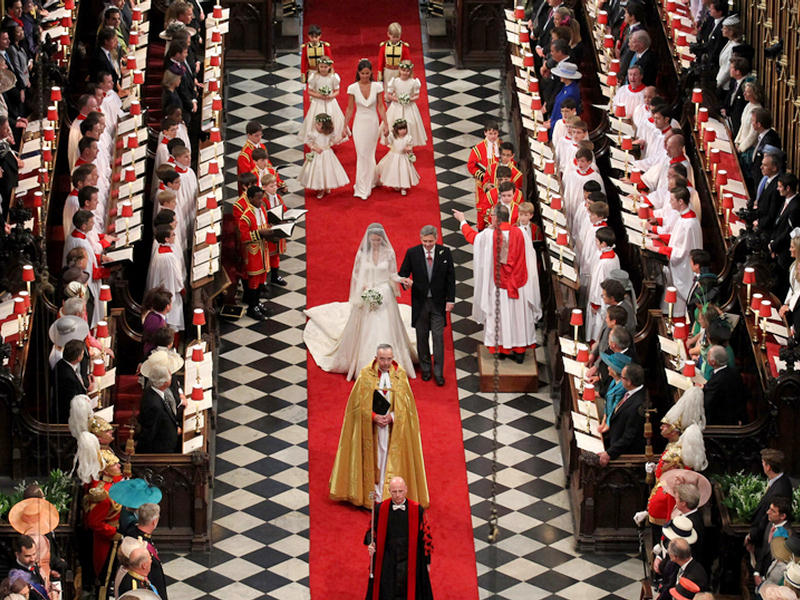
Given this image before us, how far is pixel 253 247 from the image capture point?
22500 mm

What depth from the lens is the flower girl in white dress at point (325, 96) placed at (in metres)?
25.3

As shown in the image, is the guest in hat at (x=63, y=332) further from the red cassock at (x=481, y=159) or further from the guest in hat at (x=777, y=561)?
the guest in hat at (x=777, y=561)

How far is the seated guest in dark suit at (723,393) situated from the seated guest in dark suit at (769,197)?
2388 millimetres

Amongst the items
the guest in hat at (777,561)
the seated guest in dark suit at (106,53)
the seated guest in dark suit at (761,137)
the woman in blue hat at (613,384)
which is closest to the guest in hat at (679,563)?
the guest in hat at (777,561)

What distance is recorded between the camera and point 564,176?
23266 millimetres

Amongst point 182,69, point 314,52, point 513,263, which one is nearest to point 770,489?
point 513,263

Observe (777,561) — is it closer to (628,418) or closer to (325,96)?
(628,418)

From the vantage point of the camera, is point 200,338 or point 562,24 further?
point 562,24

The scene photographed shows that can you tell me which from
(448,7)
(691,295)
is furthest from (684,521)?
(448,7)

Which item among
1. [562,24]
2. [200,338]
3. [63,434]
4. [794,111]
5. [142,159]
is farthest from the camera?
[562,24]

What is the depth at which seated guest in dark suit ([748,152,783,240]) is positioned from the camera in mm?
20750

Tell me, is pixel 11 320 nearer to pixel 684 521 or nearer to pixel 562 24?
pixel 684 521

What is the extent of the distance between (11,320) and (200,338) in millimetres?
1995

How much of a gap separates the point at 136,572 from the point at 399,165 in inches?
376
